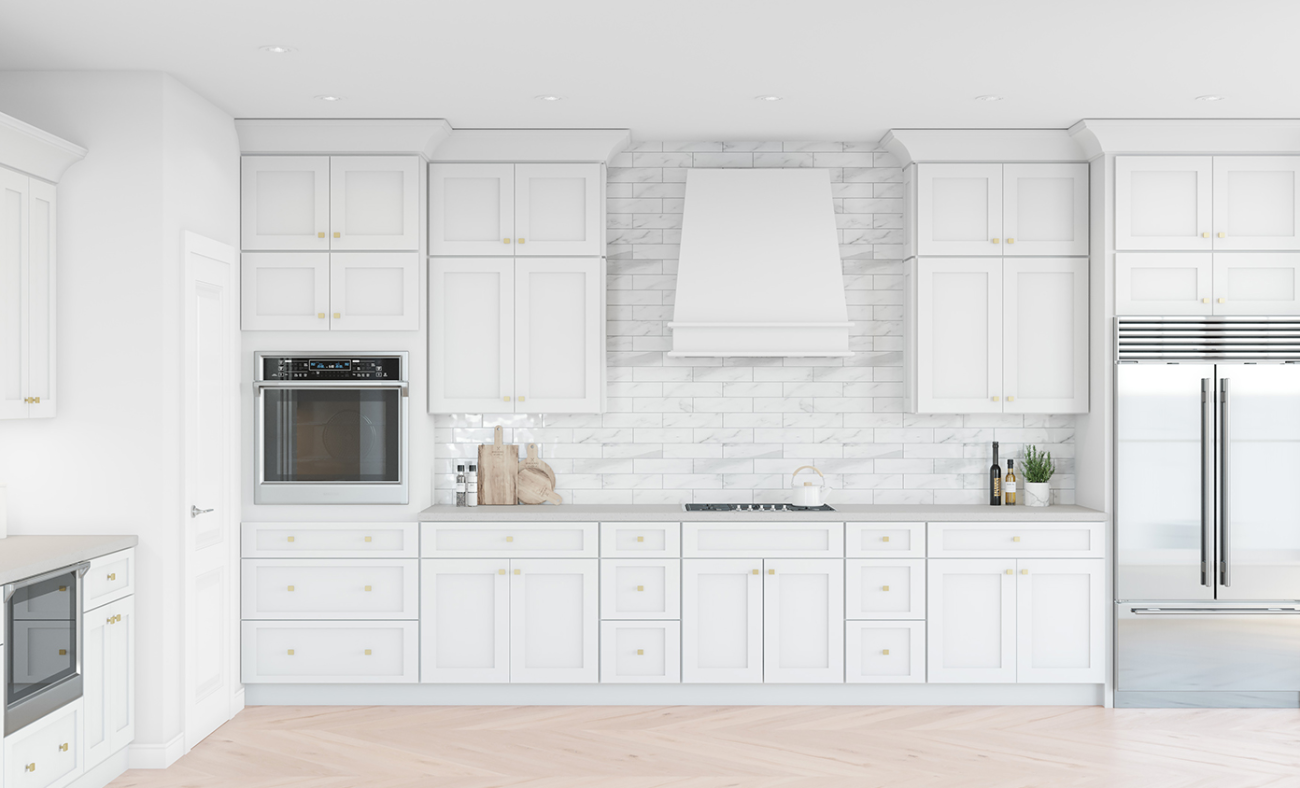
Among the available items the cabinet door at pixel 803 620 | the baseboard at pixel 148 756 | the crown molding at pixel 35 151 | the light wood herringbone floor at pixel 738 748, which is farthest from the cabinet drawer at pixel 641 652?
the crown molding at pixel 35 151

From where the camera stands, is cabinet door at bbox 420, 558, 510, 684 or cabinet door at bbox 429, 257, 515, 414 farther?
cabinet door at bbox 429, 257, 515, 414

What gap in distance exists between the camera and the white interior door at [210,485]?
3.97m

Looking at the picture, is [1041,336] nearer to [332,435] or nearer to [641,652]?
[641,652]

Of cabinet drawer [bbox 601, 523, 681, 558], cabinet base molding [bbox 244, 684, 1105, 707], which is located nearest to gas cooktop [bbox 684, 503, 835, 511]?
cabinet drawer [bbox 601, 523, 681, 558]

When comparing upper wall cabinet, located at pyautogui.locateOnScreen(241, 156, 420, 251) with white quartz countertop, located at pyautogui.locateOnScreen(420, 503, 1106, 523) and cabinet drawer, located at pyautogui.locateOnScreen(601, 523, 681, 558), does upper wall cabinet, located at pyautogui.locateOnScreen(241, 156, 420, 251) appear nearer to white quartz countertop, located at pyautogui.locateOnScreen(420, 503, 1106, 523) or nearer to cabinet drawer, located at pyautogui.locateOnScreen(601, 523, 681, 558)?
white quartz countertop, located at pyautogui.locateOnScreen(420, 503, 1106, 523)

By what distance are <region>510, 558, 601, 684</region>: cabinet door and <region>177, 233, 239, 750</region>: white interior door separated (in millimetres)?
1248

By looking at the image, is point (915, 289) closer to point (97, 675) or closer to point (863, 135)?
point (863, 135)

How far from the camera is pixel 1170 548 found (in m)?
4.54

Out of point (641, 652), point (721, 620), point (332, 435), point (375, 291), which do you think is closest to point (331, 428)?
point (332, 435)

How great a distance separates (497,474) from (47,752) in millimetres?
2214

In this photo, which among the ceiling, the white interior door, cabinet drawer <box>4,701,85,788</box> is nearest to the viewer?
cabinet drawer <box>4,701,85,788</box>

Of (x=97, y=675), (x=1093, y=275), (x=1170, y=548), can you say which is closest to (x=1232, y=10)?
(x=1093, y=275)

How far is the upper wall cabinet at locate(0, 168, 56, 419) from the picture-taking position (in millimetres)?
3467

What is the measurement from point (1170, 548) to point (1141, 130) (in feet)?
6.24
